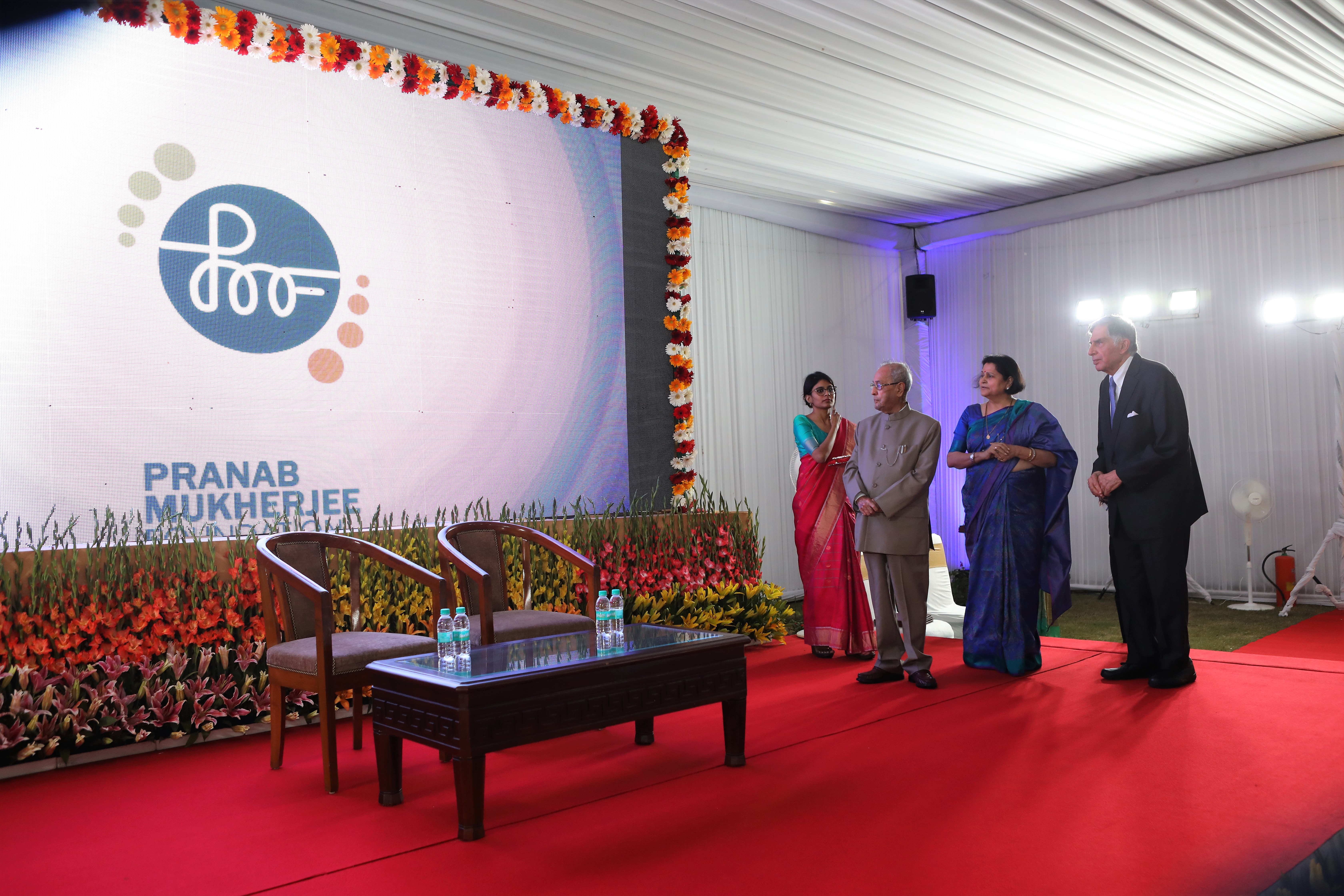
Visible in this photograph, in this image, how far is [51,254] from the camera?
4035 mm

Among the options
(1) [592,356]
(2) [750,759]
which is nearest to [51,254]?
(1) [592,356]

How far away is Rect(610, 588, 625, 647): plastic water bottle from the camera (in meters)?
3.36

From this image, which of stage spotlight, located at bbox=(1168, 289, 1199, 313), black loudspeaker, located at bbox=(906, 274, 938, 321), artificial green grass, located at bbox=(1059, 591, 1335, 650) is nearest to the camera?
artificial green grass, located at bbox=(1059, 591, 1335, 650)

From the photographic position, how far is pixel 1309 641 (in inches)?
229

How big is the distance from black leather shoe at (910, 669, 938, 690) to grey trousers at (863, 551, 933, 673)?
0.07 feet

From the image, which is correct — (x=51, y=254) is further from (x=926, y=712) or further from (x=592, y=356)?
(x=926, y=712)

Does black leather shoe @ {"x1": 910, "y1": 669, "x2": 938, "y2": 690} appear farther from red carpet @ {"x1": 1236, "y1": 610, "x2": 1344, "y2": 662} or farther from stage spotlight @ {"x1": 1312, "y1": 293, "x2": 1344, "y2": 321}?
stage spotlight @ {"x1": 1312, "y1": 293, "x2": 1344, "y2": 321}

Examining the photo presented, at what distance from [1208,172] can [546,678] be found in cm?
709

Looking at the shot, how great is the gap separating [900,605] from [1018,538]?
2.12 ft

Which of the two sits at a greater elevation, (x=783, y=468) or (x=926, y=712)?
(x=783, y=468)

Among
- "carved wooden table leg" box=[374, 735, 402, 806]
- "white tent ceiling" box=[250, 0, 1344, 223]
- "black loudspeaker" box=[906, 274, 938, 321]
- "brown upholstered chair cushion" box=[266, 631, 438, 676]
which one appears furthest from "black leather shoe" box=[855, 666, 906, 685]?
"black loudspeaker" box=[906, 274, 938, 321]

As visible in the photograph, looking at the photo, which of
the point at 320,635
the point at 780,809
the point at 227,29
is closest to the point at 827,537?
the point at 780,809

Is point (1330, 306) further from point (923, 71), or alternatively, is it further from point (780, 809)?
point (780, 809)

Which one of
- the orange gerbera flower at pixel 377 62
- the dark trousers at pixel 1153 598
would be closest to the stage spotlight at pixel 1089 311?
the dark trousers at pixel 1153 598
